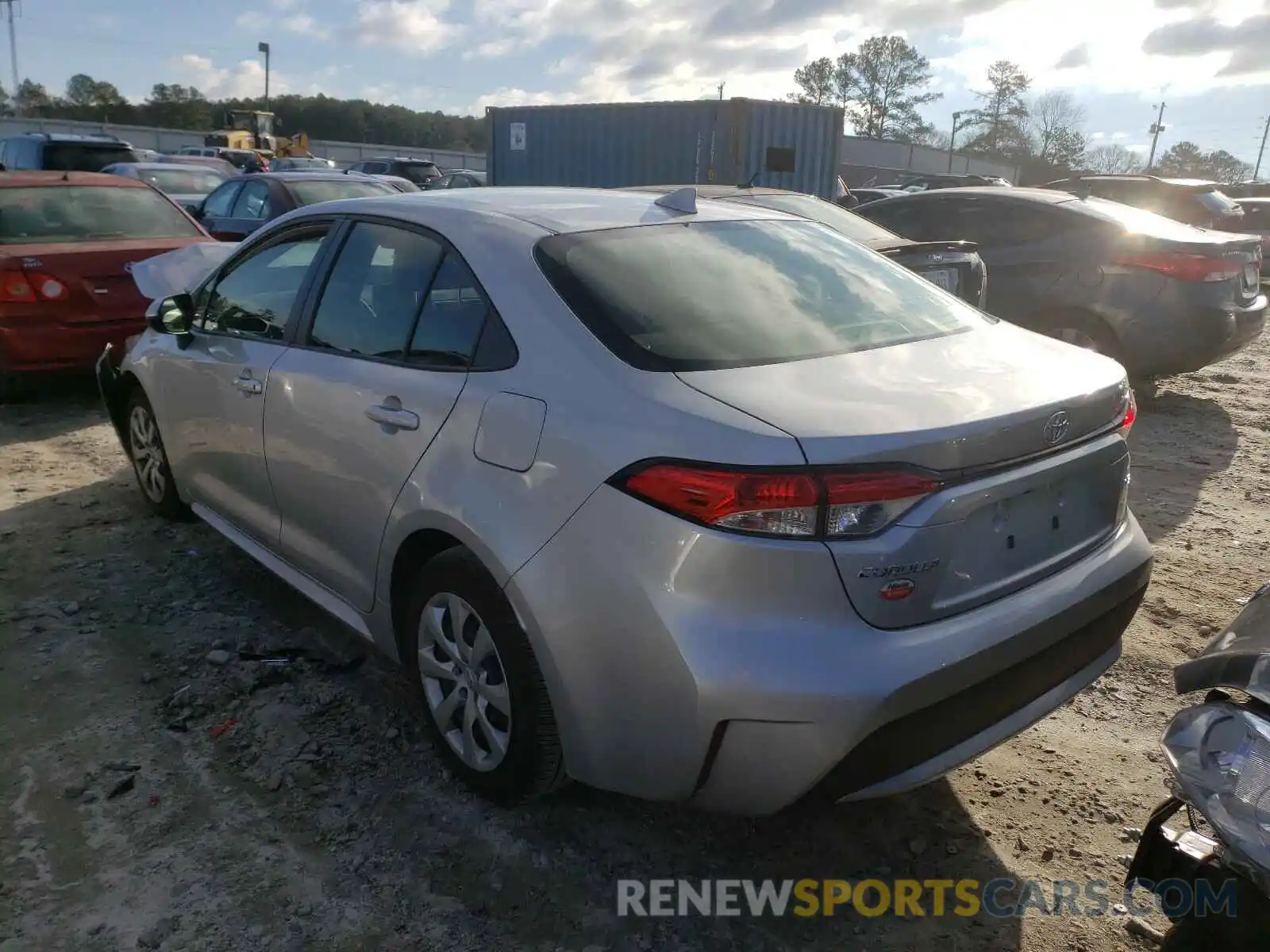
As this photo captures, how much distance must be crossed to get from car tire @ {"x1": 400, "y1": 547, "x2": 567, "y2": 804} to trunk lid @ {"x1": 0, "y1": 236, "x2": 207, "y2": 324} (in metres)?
4.88

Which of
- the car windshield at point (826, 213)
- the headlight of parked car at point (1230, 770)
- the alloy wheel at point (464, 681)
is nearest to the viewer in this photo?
the headlight of parked car at point (1230, 770)

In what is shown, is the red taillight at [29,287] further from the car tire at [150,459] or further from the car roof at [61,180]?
the car tire at [150,459]

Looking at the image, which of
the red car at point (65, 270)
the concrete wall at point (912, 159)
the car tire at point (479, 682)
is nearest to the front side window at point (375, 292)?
the car tire at point (479, 682)

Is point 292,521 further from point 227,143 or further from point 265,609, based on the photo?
point 227,143

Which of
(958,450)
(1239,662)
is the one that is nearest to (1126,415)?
(958,450)

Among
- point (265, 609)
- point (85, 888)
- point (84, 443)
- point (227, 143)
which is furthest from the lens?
point (227, 143)

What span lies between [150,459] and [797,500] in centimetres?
388

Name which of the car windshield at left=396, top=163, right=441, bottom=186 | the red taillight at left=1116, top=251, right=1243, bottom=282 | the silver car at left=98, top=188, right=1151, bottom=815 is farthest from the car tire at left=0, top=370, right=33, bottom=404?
the car windshield at left=396, top=163, right=441, bottom=186

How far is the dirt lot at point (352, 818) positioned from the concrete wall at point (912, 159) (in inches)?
2015

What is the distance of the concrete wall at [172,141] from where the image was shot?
4406 cm

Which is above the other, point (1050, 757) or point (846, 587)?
point (846, 587)

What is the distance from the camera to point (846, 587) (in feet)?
6.64

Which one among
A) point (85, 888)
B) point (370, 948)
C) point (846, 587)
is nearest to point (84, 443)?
point (85, 888)

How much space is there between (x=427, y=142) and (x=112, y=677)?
82.7m
